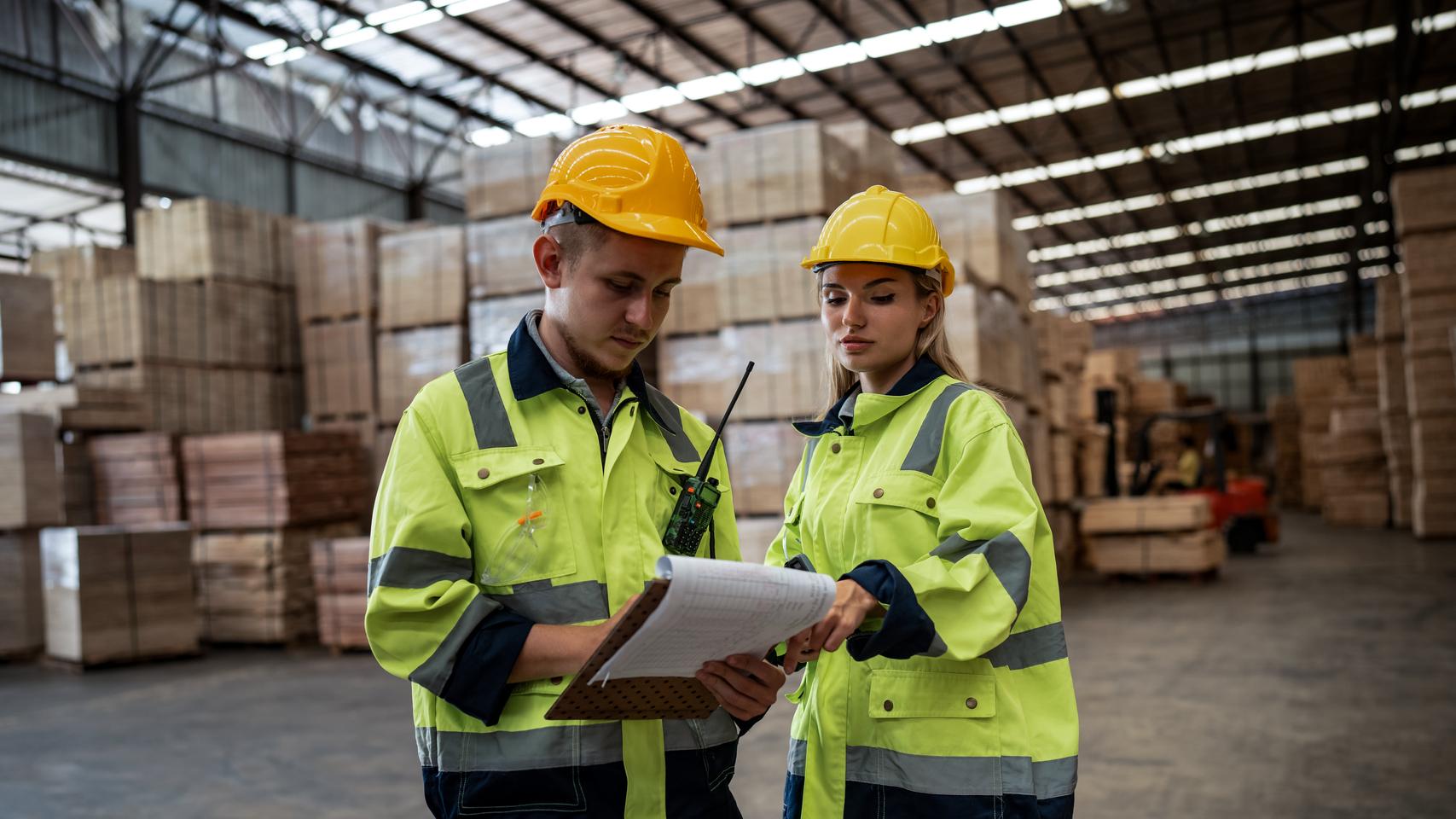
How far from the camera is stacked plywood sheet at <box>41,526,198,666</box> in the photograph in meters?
8.27

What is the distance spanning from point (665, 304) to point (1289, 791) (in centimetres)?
415

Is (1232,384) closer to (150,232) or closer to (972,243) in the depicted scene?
(972,243)

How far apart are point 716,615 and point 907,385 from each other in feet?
2.77

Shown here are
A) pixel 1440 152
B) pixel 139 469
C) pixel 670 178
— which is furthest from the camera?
pixel 1440 152

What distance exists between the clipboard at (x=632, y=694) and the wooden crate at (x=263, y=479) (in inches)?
340

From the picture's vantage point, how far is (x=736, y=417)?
8266mm

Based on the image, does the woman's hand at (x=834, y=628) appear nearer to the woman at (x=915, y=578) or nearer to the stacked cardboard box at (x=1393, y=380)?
the woman at (x=915, y=578)

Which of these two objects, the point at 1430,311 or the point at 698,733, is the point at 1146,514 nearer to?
the point at 1430,311

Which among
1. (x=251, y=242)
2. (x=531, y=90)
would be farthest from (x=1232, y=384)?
(x=251, y=242)

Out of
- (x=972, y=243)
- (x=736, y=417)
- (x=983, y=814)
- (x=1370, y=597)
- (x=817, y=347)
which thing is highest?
(x=972, y=243)

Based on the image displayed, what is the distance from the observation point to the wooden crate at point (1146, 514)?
1192 cm

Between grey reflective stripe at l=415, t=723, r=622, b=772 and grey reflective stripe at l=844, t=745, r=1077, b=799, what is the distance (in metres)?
0.56

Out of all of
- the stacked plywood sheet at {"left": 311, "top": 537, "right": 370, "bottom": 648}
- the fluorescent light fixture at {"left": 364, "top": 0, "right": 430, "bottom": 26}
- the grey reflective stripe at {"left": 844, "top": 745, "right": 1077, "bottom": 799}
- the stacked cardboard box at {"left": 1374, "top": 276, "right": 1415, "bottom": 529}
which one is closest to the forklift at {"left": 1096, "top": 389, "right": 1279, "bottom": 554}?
the stacked cardboard box at {"left": 1374, "top": 276, "right": 1415, "bottom": 529}

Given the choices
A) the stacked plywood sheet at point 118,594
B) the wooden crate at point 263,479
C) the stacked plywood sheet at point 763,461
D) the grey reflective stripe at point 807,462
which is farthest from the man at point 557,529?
the wooden crate at point 263,479
